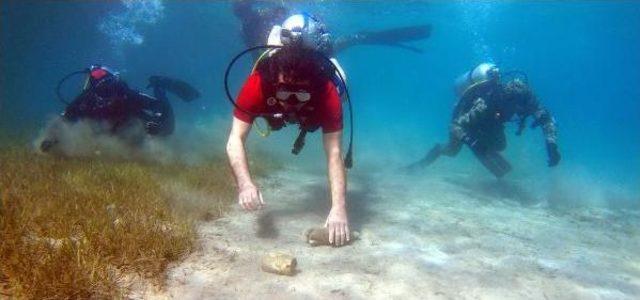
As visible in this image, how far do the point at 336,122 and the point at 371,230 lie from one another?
4.96 ft

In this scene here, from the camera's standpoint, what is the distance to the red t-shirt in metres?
4.40

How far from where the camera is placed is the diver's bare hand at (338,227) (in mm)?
4215

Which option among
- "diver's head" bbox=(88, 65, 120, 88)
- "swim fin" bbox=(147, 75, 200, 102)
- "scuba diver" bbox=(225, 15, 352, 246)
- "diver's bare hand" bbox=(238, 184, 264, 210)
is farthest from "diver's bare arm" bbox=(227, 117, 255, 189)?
Result: "swim fin" bbox=(147, 75, 200, 102)

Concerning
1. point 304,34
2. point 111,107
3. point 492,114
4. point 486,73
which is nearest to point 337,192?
point 304,34

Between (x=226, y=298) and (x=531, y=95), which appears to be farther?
(x=531, y=95)

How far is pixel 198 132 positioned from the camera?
55.2 ft

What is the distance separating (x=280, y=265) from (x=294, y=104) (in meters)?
1.70

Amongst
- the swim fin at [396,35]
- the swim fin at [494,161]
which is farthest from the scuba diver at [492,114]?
the swim fin at [396,35]

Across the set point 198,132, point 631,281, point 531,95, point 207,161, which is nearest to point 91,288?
point 631,281

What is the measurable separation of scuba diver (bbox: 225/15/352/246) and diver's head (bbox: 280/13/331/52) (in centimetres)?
1

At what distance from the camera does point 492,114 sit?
32.6ft

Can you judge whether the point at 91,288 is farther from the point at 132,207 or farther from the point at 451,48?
the point at 451,48

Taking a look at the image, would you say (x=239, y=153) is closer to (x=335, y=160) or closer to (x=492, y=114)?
(x=335, y=160)

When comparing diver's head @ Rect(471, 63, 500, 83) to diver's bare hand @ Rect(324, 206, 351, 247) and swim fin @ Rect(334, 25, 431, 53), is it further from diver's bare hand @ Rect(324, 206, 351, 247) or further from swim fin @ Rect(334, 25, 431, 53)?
diver's bare hand @ Rect(324, 206, 351, 247)
